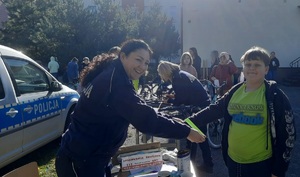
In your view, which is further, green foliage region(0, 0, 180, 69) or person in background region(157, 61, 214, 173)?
green foliage region(0, 0, 180, 69)

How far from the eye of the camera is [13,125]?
4.08 m

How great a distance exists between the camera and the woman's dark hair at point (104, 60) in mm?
2096

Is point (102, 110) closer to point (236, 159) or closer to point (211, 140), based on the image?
point (236, 159)

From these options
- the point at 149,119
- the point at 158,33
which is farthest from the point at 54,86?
the point at 158,33

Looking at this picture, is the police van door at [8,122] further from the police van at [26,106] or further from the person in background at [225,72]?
the person in background at [225,72]

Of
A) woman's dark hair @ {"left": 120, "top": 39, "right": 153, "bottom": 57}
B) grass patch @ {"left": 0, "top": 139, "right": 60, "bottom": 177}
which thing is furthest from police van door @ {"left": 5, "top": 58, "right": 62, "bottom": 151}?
woman's dark hair @ {"left": 120, "top": 39, "right": 153, "bottom": 57}

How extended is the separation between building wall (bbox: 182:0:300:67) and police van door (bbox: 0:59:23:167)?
18.1 metres

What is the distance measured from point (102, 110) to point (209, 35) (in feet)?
66.8

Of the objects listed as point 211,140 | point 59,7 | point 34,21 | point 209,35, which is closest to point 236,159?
point 211,140

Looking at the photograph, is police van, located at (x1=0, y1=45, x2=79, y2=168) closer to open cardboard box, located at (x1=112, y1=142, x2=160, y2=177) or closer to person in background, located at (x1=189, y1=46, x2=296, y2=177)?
open cardboard box, located at (x1=112, y1=142, x2=160, y2=177)

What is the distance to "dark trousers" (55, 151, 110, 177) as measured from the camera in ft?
6.79

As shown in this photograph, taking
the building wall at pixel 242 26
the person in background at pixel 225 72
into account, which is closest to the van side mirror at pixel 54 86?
the person in background at pixel 225 72

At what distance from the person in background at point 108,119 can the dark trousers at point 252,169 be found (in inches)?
25.0

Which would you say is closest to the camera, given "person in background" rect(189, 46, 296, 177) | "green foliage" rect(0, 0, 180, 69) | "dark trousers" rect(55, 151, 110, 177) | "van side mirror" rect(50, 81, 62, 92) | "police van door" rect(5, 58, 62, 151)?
"dark trousers" rect(55, 151, 110, 177)
